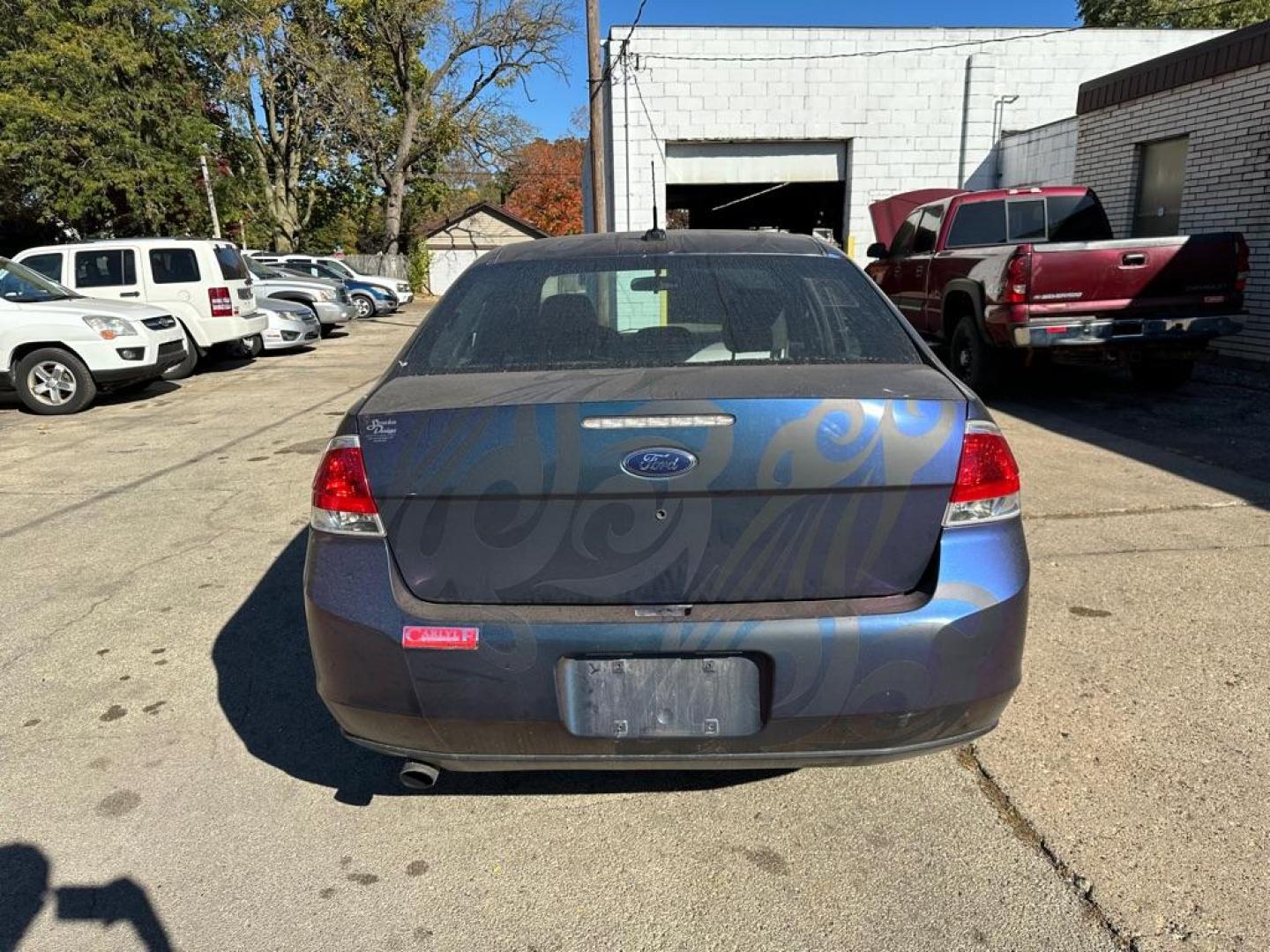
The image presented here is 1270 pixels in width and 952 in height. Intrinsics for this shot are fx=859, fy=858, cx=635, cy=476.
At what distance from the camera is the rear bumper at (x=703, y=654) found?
2.02 meters

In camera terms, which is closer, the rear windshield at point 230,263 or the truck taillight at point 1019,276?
the truck taillight at point 1019,276

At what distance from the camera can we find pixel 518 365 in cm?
245

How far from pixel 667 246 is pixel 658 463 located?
1.22m

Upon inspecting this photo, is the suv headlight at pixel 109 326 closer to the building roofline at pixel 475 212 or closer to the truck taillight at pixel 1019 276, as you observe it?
the truck taillight at pixel 1019 276

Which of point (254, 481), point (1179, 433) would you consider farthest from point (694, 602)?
point (1179, 433)

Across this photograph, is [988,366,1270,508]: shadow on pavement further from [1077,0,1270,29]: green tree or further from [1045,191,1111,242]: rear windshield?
[1077,0,1270,29]: green tree

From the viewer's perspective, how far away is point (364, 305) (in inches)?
960

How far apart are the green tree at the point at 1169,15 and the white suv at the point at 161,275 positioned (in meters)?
30.5

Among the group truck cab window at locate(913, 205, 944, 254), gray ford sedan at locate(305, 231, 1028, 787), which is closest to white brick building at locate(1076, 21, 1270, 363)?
truck cab window at locate(913, 205, 944, 254)

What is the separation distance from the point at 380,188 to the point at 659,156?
27895mm

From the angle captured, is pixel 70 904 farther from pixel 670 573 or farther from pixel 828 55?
pixel 828 55

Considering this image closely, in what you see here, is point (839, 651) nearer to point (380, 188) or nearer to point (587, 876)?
point (587, 876)

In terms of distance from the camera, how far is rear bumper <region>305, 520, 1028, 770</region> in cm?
202

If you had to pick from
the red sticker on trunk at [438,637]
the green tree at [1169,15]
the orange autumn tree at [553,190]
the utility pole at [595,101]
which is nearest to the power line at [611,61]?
the utility pole at [595,101]
